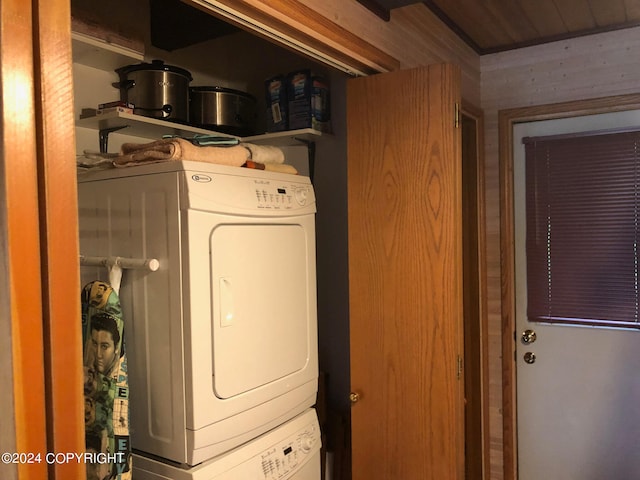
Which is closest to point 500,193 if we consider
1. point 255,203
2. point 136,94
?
point 255,203

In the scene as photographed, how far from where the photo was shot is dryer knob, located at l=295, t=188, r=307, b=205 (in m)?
1.77

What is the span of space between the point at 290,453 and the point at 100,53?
149cm

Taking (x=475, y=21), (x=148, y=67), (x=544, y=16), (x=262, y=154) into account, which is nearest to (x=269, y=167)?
(x=262, y=154)

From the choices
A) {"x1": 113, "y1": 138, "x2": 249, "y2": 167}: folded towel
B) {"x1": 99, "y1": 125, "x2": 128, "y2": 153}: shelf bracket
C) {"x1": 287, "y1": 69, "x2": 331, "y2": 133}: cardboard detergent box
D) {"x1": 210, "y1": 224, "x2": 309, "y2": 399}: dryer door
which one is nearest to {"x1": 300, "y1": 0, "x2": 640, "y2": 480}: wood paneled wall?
{"x1": 287, "y1": 69, "x2": 331, "y2": 133}: cardboard detergent box

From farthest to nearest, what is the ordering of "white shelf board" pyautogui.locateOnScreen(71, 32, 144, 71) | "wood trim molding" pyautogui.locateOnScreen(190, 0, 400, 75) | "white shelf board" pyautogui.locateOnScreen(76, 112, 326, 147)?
"white shelf board" pyautogui.locateOnScreen(76, 112, 326, 147) < "white shelf board" pyautogui.locateOnScreen(71, 32, 144, 71) < "wood trim molding" pyautogui.locateOnScreen(190, 0, 400, 75)

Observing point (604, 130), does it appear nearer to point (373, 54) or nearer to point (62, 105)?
point (373, 54)

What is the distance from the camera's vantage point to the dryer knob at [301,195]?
5.79ft

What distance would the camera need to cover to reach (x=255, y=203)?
5.11 feet

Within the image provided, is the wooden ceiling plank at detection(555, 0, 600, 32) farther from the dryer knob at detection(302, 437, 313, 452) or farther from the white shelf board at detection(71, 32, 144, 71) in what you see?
the dryer knob at detection(302, 437, 313, 452)

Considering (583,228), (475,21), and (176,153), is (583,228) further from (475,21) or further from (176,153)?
(176,153)

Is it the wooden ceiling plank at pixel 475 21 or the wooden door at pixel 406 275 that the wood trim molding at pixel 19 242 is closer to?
the wooden door at pixel 406 275

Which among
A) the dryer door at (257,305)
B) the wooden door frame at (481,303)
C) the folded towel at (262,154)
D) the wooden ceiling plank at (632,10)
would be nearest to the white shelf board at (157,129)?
the folded towel at (262,154)

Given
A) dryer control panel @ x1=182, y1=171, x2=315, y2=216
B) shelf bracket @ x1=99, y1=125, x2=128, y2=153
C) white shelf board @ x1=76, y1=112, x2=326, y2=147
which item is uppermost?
white shelf board @ x1=76, y1=112, x2=326, y2=147

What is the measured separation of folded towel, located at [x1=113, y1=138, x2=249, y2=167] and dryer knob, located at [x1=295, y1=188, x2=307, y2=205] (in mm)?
230
